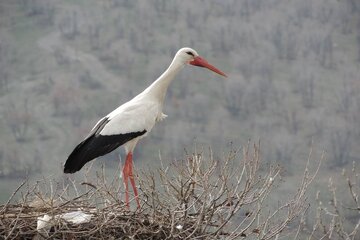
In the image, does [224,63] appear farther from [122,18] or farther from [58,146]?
[58,146]

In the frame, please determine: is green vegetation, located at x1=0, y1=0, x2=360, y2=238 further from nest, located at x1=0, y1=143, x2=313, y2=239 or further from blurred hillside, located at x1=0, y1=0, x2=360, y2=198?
Answer: nest, located at x1=0, y1=143, x2=313, y2=239

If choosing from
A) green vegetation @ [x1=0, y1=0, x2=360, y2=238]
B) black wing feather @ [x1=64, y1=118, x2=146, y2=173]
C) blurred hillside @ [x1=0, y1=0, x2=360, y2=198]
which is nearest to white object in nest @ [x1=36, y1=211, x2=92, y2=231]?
black wing feather @ [x1=64, y1=118, x2=146, y2=173]

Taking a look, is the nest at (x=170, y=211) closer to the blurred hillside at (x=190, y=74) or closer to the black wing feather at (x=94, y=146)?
the black wing feather at (x=94, y=146)

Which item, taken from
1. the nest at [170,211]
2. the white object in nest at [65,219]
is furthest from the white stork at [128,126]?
the white object in nest at [65,219]

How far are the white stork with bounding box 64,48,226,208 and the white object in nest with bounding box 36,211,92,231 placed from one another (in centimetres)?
183

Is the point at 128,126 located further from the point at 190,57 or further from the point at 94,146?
the point at 190,57

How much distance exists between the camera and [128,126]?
11.8 meters

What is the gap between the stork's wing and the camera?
37.2 feet

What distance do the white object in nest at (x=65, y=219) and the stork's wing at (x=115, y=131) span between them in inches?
73.2

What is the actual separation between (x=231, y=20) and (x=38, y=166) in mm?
52473

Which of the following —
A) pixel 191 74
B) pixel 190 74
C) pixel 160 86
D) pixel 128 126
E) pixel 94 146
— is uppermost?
pixel 160 86

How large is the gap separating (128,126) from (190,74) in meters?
93.2

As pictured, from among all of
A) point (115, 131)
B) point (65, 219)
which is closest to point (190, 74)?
point (115, 131)

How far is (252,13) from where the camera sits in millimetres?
123562
